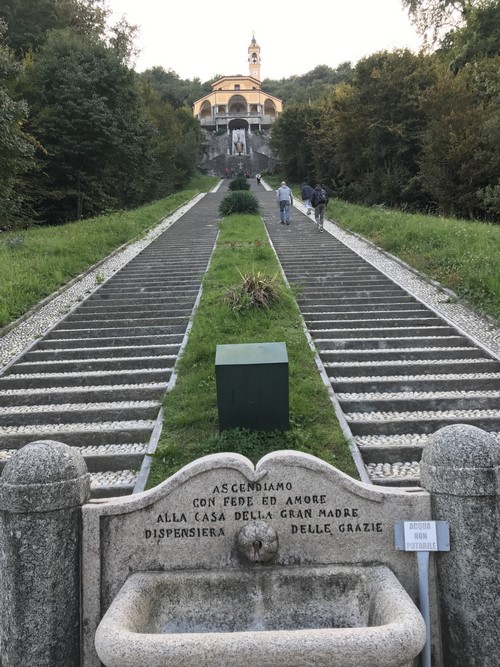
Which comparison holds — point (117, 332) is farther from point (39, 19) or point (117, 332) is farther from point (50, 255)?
point (39, 19)

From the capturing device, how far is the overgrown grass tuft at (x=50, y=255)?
1040 cm

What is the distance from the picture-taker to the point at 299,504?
3162mm

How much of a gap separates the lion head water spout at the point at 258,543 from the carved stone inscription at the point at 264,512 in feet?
0.26

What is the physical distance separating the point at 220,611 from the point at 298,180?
4337 centimetres

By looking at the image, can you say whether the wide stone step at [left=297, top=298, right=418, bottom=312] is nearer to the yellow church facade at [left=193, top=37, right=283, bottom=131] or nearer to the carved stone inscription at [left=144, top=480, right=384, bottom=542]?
the carved stone inscription at [left=144, top=480, right=384, bottom=542]

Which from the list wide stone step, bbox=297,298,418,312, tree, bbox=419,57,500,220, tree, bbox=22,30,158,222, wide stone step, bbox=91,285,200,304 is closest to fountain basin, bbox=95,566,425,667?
wide stone step, bbox=297,298,418,312

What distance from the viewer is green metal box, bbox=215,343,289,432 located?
4.95m

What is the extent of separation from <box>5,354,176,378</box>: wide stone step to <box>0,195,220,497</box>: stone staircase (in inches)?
0.5

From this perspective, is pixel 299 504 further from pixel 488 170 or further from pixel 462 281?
pixel 488 170

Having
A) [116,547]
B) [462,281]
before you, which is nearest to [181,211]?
[462,281]

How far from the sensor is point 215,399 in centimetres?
604

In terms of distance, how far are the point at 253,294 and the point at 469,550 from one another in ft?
21.6

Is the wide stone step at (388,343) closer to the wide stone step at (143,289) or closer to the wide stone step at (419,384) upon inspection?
the wide stone step at (419,384)

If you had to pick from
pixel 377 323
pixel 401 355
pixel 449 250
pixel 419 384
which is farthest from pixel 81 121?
pixel 419 384
